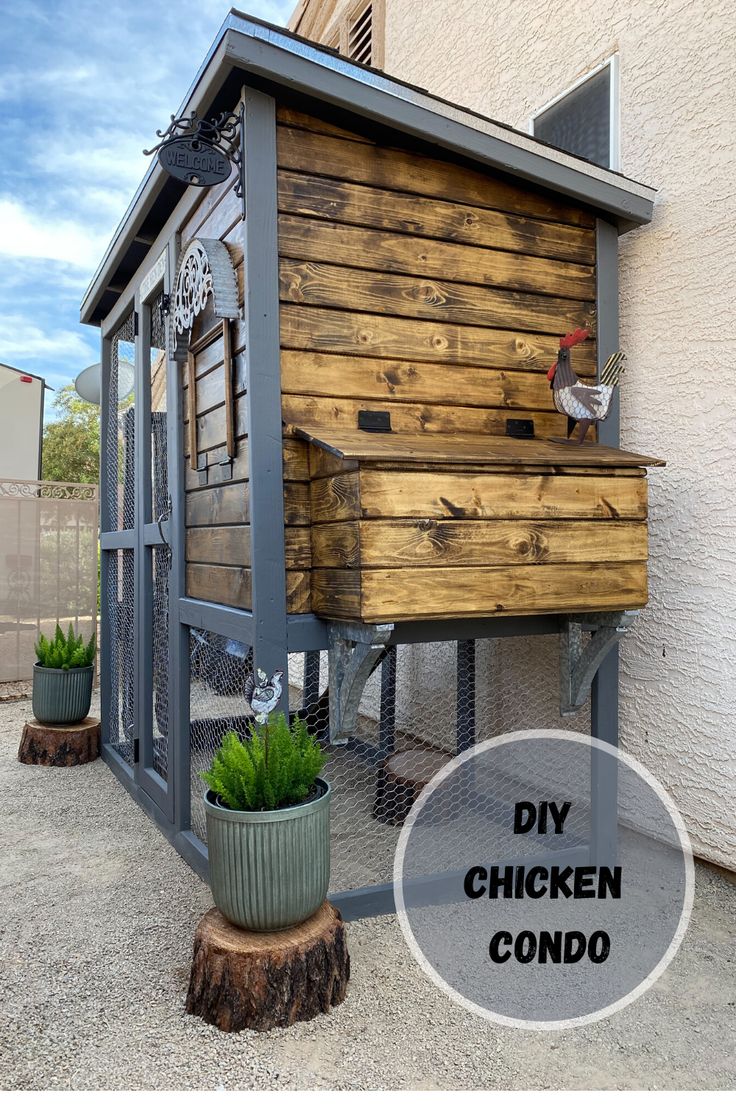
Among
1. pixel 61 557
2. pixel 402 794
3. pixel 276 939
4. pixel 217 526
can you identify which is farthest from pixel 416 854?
pixel 61 557

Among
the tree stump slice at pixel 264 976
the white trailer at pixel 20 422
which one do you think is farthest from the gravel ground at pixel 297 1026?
the white trailer at pixel 20 422

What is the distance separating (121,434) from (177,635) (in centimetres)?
165

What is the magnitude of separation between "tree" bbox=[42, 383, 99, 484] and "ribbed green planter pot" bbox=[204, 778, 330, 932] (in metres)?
17.5

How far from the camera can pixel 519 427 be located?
2469 mm

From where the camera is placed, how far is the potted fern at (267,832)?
1788 mm

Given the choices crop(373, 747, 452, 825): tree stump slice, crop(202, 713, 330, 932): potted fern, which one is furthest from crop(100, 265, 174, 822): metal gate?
crop(202, 713, 330, 932): potted fern

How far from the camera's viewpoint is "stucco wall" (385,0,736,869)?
2.49m

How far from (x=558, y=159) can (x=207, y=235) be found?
1.13m

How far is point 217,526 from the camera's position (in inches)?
97.3

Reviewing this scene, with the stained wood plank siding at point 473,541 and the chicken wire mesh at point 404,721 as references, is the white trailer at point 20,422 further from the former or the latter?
the stained wood plank siding at point 473,541

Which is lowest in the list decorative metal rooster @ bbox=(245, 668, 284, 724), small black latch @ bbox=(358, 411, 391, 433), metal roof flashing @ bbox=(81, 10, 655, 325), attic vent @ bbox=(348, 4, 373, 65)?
decorative metal rooster @ bbox=(245, 668, 284, 724)

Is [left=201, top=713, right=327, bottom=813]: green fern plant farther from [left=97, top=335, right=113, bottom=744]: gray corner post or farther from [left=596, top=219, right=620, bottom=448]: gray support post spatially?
[left=97, top=335, right=113, bottom=744]: gray corner post

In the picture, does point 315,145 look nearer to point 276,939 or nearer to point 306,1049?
point 276,939

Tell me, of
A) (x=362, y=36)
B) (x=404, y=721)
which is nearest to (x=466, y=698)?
(x=404, y=721)
